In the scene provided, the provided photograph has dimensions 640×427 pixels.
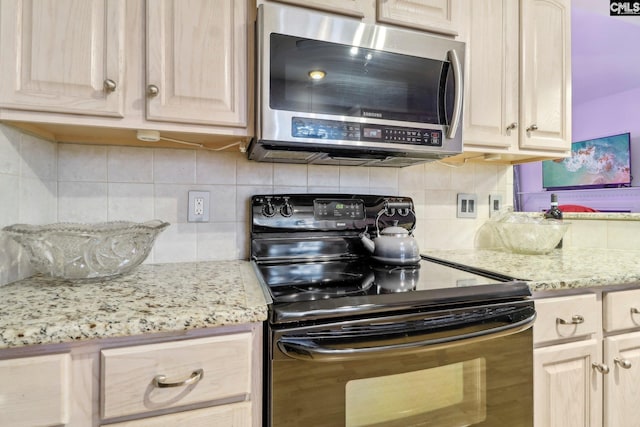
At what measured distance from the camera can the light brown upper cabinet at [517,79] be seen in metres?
1.32

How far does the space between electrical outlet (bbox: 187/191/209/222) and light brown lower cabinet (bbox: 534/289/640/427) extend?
3.83 ft

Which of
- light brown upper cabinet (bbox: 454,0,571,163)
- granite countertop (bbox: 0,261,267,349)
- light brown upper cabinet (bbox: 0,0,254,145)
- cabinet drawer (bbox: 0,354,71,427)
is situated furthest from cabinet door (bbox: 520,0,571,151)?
cabinet drawer (bbox: 0,354,71,427)

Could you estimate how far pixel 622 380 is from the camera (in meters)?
1.13

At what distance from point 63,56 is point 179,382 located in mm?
876

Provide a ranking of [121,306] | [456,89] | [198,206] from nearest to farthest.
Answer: [121,306], [456,89], [198,206]

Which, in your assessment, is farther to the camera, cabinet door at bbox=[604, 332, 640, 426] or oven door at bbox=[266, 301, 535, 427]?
cabinet door at bbox=[604, 332, 640, 426]

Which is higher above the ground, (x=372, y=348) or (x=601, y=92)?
(x=601, y=92)

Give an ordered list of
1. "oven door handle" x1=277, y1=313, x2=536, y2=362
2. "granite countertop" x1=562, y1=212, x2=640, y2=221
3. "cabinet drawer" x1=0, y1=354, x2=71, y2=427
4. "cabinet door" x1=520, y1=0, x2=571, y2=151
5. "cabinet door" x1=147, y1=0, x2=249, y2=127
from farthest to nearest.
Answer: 1. "granite countertop" x1=562, y1=212, x2=640, y2=221
2. "cabinet door" x1=520, y1=0, x2=571, y2=151
3. "cabinet door" x1=147, y1=0, x2=249, y2=127
4. "oven door handle" x1=277, y1=313, x2=536, y2=362
5. "cabinet drawer" x1=0, y1=354, x2=71, y2=427

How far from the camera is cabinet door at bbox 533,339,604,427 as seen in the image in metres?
1.02

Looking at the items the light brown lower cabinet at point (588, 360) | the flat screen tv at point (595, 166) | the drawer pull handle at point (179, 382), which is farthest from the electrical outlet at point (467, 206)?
the flat screen tv at point (595, 166)

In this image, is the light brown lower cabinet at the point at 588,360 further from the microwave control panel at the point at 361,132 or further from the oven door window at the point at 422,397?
the microwave control panel at the point at 361,132

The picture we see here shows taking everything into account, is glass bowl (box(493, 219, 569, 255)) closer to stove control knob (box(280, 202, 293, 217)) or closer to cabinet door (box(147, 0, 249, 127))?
stove control knob (box(280, 202, 293, 217))

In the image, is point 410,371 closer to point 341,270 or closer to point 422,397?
point 422,397

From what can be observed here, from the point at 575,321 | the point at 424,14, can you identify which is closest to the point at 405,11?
the point at 424,14
